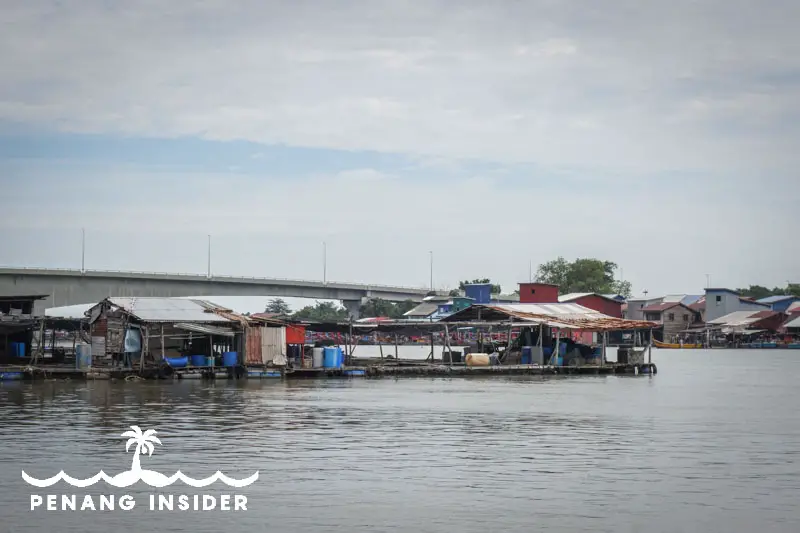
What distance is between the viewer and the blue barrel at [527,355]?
60.6 meters

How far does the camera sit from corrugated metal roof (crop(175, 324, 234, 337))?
5000 cm

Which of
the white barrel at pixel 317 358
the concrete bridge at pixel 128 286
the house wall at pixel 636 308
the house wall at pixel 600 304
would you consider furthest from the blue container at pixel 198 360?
the house wall at pixel 636 308

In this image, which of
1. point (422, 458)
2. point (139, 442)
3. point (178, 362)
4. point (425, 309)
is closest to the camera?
point (422, 458)

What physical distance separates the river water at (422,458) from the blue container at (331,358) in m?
11.4

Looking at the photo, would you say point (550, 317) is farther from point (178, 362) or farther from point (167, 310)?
point (167, 310)

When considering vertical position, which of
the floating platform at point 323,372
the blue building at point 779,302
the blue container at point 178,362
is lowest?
the floating platform at point 323,372

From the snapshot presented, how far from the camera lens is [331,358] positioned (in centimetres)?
5672

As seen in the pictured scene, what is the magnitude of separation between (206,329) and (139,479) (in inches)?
1163

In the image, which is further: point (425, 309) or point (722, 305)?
point (722, 305)

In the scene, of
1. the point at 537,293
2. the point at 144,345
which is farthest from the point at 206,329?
the point at 537,293

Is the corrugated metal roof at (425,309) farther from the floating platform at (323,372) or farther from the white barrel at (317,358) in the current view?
the white barrel at (317,358)

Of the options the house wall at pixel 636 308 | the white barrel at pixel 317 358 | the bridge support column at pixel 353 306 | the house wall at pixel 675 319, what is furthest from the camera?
the house wall at pixel 636 308

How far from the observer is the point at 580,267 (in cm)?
17650

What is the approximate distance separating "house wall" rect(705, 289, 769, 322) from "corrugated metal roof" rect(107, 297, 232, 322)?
10857cm
